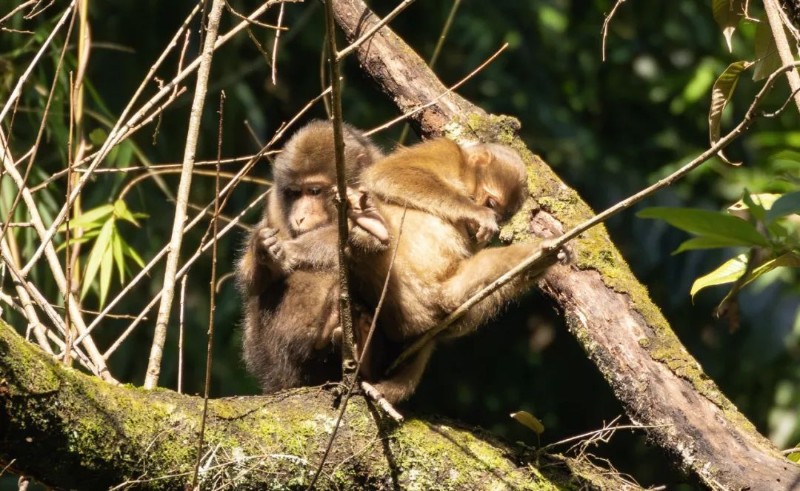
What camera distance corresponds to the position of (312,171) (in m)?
4.80

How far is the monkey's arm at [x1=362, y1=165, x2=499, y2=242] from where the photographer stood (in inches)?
158

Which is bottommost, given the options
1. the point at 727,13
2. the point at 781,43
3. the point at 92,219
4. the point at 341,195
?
the point at 92,219

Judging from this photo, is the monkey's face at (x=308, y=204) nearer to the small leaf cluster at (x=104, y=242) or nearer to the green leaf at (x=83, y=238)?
the small leaf cluster at (x=104, y=242)

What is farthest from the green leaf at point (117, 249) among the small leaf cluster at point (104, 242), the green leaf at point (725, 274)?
the green leaf at point (725, 274)

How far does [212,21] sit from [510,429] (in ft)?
23.4

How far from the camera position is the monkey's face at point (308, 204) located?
4.63 meters

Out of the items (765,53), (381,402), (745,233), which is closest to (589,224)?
(745,233)

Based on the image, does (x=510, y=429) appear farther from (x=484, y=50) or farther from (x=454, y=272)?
(x=454, y=272)

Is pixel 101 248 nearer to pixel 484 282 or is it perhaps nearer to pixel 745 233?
pixel 484 282

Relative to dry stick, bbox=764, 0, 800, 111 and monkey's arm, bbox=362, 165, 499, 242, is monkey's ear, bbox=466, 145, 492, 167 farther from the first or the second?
dry stick, bbox=764, 0, 800, 111

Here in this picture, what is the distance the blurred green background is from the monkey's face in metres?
2.28

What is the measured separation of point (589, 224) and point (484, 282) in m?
1.07

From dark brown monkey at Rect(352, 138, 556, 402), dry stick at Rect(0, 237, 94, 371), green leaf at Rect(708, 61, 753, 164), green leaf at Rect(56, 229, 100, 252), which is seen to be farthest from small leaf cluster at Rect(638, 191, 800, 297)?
green leaf at Rect(56, 229, 100, 252)

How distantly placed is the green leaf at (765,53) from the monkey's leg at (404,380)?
148 centimetres
